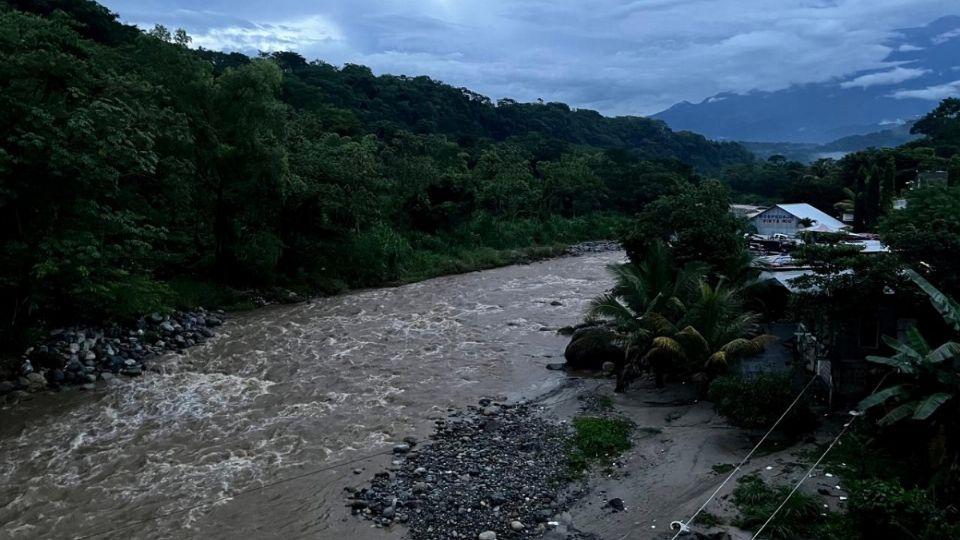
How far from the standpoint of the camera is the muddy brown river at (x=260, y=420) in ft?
30.3

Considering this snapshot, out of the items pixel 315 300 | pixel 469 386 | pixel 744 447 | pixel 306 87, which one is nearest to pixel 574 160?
pixel 306 87

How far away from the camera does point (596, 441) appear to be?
11.4m

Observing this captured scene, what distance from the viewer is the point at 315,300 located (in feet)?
80.4

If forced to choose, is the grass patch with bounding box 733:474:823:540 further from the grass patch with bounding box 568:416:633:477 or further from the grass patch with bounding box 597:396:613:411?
the grass patch with bounding box 597:396:613:411

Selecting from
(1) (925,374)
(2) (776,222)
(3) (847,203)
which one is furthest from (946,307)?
(3) (847,203)

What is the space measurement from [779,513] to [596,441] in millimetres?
3912

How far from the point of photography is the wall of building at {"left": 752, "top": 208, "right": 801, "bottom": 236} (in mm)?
35219

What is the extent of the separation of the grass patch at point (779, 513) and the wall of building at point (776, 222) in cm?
2970

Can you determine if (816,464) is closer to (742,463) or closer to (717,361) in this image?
(742,463)

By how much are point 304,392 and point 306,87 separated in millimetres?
48598

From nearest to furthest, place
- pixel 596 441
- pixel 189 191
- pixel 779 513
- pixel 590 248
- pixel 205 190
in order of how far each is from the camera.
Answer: pixel 779 513 → pixel 596 441 → pixel 189 191 → pixel 205 190 → pixel 590 248

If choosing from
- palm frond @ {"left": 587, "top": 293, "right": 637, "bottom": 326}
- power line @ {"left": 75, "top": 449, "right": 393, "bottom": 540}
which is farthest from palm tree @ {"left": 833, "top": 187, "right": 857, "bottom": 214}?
power line @ {"left": 75, "top": 449, "right": 393, "bottom": 540}

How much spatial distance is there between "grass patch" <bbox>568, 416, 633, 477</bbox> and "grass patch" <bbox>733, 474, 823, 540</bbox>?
2.62 meters

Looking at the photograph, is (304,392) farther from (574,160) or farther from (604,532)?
(574,160)
